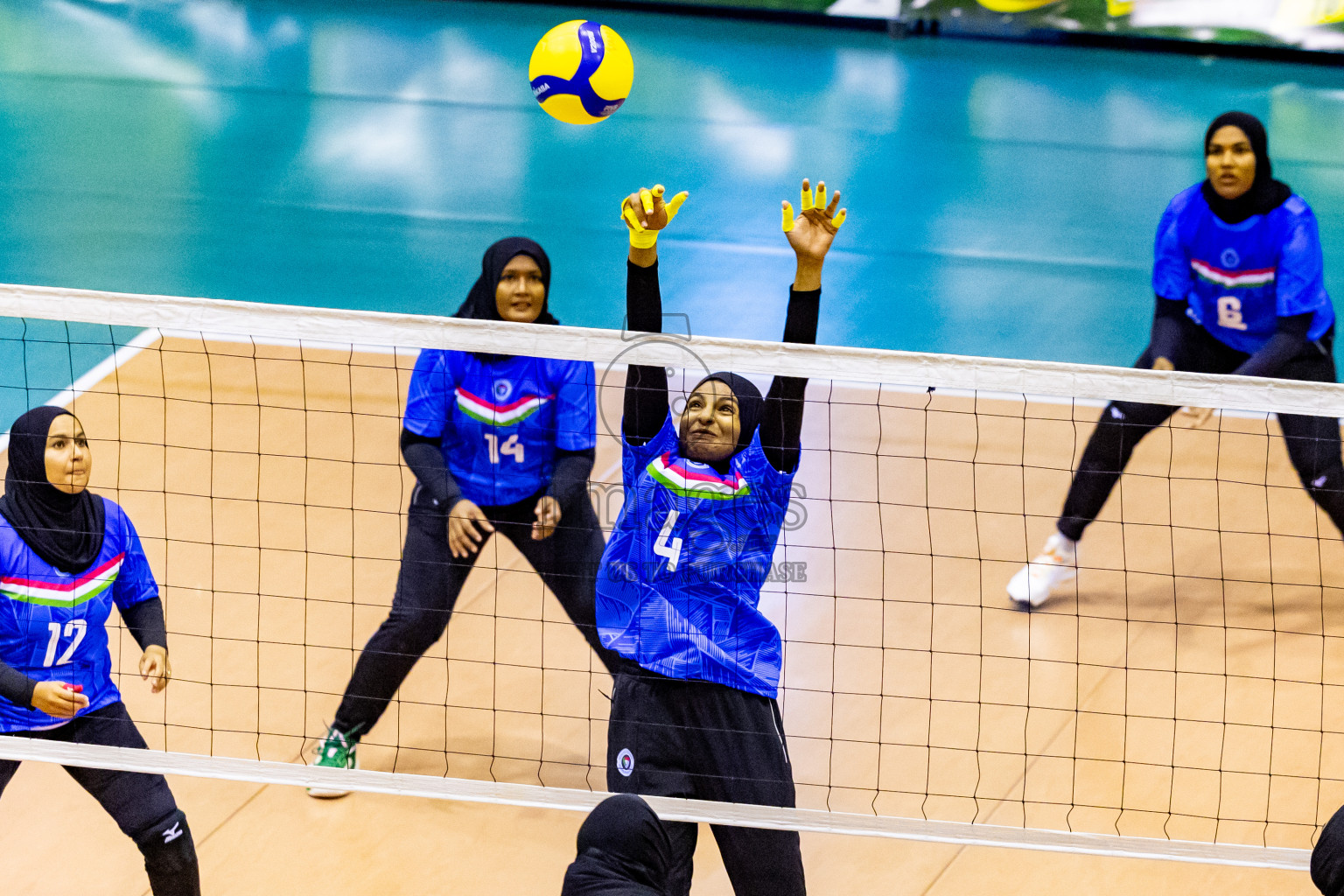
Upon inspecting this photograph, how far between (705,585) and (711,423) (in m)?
0.47

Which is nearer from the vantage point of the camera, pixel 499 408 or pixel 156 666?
pixel 156 666

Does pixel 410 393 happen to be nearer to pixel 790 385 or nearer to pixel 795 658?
pixel 790 385

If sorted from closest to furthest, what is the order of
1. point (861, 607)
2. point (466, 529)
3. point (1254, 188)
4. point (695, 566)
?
point (695, 566) → point (466, 529) → point (1254, 188) → point (861, 607)

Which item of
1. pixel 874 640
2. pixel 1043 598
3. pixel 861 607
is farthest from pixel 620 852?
pixel 1043 598

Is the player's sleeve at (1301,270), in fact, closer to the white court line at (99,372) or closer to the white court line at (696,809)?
the white court line at (696,809)

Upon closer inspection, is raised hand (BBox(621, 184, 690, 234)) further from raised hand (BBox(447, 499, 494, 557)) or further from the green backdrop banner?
the green backdrop banner

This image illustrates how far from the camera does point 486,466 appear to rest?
15.9 ft

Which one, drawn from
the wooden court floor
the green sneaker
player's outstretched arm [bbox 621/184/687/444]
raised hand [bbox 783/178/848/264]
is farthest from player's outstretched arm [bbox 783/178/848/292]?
the green sneaker

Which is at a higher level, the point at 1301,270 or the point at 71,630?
the point at 1301,270

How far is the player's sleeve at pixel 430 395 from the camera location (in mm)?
4750

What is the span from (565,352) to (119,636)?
2443mm

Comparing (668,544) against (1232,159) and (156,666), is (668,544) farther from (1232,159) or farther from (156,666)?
(1232,159)

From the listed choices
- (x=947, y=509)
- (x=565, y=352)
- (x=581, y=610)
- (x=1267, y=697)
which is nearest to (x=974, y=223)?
(x=947, y=509)

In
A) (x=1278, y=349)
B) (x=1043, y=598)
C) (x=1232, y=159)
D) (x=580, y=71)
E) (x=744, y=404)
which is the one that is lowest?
(x=1043, y=598)
